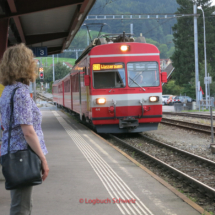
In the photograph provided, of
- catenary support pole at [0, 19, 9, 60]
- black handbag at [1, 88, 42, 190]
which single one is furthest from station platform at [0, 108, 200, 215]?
catenary support pole at [0, 19, 9, 60]

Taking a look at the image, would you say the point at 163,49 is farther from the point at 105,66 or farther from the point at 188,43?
the point at 105,66

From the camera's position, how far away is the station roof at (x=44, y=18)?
9.44 metres

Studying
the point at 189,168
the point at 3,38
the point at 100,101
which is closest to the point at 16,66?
the point at 3,38

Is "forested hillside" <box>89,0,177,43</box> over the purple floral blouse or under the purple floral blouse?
over

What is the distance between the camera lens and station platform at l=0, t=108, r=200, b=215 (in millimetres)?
4660

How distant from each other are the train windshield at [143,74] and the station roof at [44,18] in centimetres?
228

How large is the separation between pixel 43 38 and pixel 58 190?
1063 centimetres

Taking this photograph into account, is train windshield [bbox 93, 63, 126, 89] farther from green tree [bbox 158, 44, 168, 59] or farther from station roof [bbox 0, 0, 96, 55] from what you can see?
green tree [bbox 158, 44, 168, 59]

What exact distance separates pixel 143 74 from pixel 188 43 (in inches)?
1753

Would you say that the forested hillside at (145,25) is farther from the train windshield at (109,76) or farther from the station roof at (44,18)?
the train windshield at (109,76)

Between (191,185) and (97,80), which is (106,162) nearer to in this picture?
(191,185)

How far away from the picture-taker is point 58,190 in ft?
18.3

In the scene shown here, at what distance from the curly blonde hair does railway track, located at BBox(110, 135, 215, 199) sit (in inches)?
155

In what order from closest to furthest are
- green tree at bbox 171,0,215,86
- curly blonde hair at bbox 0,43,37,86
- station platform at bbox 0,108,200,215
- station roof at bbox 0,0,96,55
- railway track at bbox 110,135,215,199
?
curly blonde hair at bbox 0,43,37,86
station platform at bbox 0,108,200,215
railway track at bbox 110,135,215,199
station roof at bbox 0,0,96,55
green tree at bbox 171,0,215,86
